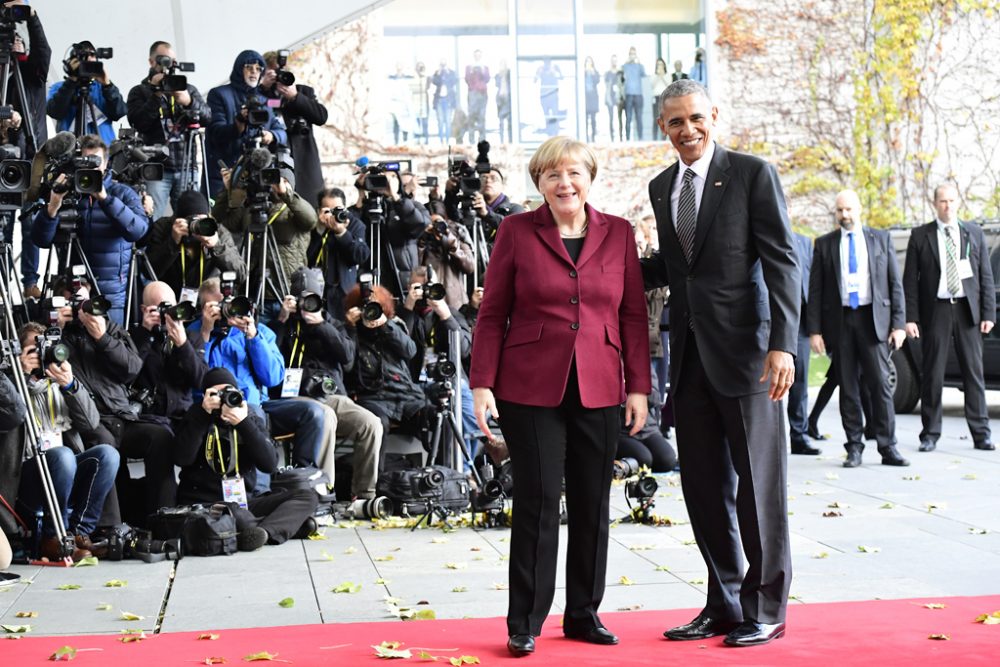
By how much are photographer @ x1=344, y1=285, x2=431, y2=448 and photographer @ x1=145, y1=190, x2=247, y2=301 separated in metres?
0.83

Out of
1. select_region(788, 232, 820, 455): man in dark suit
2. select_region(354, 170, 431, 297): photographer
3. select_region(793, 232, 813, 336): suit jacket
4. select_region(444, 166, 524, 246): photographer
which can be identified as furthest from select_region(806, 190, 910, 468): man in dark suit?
select_region(354, 170, 431, 297): photographer

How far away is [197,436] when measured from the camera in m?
7.62

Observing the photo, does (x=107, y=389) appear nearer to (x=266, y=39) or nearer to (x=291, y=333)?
(x=291, y=333)

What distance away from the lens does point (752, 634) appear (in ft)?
15.3

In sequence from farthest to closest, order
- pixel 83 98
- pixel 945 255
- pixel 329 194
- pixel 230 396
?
pixel 945 255 → pixel 83 98 → pixel 329 194 → pixel 230 396

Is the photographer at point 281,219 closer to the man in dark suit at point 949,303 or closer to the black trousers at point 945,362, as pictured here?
the man in dark suit at point 949,303

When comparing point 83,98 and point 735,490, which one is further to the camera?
point 83,98

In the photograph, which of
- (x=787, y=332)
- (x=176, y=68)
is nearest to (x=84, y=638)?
(x=787, y=332)

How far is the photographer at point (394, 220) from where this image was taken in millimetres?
10031

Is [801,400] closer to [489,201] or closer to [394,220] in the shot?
[489,201]

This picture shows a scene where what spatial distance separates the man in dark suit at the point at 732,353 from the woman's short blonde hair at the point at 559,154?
33cm

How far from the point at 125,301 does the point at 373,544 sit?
2.70 meters

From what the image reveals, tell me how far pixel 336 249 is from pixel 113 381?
2.49 meters

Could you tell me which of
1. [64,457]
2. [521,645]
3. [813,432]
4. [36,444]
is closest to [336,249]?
[64,457]
